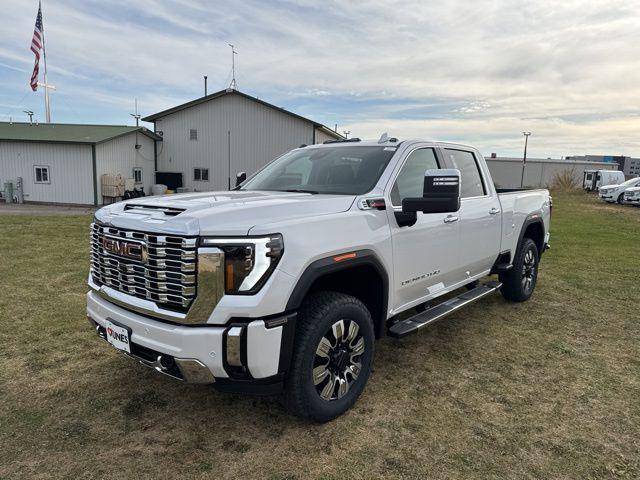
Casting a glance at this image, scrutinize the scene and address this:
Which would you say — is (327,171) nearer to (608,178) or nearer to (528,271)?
(528,271)

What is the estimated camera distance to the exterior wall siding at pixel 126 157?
72.9ft

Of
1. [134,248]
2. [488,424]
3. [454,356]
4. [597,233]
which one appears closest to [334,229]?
[134,248]

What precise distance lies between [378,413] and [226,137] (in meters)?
23.5

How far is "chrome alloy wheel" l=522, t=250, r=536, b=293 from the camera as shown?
592cm

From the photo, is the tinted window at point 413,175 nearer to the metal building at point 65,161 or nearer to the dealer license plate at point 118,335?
the dealer license plate at point 118,335

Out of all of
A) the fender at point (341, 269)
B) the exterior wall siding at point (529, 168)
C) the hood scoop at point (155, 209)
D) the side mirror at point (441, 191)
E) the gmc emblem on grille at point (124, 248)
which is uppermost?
the exterior wall siding at point (529, 168)

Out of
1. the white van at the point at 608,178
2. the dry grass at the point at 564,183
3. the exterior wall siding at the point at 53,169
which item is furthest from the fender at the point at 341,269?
the white van at the point at 608,178

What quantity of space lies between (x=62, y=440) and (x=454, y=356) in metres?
3.23

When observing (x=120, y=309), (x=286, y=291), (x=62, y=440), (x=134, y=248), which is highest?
(x=134, y=248)

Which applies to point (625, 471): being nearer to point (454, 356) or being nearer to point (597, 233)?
point (454, 356)

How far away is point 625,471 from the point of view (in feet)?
8.72

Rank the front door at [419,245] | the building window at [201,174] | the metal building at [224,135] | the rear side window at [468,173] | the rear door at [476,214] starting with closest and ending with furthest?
the front door at [419,245] → the rear door at [476,214] → the rear side window at [468,173] → the metal building at [224,135] → the building window at [201,174]

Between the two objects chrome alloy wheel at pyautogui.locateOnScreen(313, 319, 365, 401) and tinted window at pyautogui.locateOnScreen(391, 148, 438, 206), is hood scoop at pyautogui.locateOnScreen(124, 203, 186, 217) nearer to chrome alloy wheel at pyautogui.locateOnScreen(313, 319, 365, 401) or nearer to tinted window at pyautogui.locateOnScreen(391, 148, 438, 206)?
chrome alloy wheel at pyautogui.locateOnScreen(313, 319, 365, 401)

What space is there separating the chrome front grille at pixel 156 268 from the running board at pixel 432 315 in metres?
1.69
